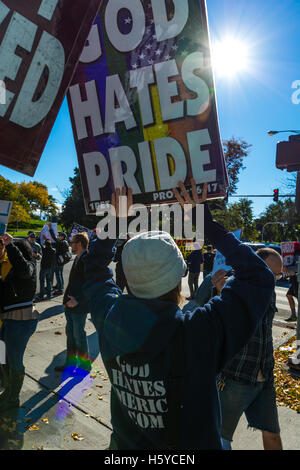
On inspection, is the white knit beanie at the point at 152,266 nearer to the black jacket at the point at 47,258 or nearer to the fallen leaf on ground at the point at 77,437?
the fallen leaf on ground at the point at 77,437

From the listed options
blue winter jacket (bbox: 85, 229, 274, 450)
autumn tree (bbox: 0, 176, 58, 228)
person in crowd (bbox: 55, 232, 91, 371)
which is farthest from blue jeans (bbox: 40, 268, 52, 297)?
autumn tree (bbox: 0, 176, 58, 228)

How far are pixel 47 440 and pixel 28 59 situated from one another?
3.52m

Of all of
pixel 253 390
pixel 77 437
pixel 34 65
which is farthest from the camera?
pixel 77 437

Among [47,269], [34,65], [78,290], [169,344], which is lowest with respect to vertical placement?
[47,269]

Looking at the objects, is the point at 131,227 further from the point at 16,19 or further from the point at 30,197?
the point at 30,197

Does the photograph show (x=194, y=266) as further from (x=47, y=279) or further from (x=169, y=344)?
(x=169, y=344)

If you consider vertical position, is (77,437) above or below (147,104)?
below

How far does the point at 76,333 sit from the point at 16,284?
1.43 m

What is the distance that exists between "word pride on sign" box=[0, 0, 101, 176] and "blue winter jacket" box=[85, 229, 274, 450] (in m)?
1.96

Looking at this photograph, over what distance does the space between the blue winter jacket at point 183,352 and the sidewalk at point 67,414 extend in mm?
1994

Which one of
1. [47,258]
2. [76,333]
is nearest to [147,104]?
[76,333]

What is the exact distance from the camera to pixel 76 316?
4.32 metres
